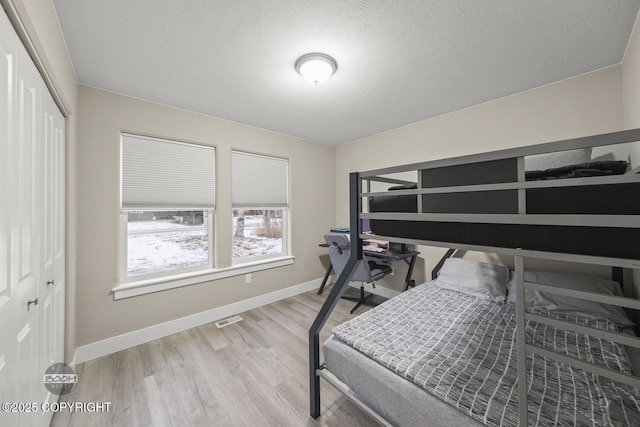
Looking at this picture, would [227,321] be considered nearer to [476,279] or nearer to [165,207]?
[165,207]

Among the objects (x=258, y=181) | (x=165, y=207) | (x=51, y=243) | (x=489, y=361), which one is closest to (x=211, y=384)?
(x=51, y=243)

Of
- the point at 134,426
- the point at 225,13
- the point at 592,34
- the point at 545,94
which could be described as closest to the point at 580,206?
the point at 592,34

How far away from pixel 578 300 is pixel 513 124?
1645mm

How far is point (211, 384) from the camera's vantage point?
70.7 inches

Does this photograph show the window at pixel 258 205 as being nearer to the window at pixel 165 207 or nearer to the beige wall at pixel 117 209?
the beige wall at pixel 117 209

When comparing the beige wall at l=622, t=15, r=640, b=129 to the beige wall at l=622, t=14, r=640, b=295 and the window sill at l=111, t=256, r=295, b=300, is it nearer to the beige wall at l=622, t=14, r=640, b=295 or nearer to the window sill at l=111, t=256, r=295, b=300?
the beige wall at l=622, t=14, r=640, b=295

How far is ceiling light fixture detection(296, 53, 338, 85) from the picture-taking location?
170 centimetres

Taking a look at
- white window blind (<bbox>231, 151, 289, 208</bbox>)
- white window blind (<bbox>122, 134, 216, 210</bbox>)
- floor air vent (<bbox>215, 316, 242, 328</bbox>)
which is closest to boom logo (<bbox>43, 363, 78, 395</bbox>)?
floor air vent (<bbox>215, 316, 242, 328</bbox>)

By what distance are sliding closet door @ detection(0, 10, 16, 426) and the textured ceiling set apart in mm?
671

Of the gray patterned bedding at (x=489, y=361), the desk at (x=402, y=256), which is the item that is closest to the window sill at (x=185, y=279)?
the desk at (x=402, y=256)

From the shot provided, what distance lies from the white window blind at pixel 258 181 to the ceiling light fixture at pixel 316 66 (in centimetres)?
154

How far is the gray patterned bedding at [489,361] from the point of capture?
1.00 m

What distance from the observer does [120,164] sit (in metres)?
2.22

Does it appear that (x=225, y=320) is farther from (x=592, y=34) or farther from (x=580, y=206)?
(x=592, y=34)
